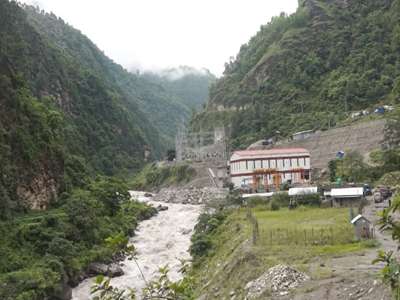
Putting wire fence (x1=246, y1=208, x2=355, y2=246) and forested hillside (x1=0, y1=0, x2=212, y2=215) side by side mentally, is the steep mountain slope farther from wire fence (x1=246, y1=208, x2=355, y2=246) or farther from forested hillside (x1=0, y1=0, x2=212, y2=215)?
wire fence (x1=246, y1=208, x2=355, y2=246)

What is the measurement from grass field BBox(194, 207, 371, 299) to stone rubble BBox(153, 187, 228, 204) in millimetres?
23514

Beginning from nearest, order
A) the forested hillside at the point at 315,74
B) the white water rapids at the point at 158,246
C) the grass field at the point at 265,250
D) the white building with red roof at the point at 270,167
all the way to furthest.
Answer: the grass field at the point at 265,250 < the white water rapids at the point at 158,246 < the white building with red roof at the point at 270,167 < the forested hillside at the point at 315,74

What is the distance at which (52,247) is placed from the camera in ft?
100

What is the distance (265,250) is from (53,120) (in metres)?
33.9

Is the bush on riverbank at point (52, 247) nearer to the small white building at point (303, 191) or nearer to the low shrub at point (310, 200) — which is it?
the small white building at point (303, 191)

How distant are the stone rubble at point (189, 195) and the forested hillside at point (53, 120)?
10371mm

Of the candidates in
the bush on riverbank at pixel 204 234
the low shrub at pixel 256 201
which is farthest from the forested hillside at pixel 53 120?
the low shrub at pixel 256 201

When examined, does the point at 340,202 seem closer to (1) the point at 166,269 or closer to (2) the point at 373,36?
(1) the point at 166,269

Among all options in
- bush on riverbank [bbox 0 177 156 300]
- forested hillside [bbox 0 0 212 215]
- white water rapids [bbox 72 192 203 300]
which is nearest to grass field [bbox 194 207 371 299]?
white water rapids [bbox 72 192 203 300]

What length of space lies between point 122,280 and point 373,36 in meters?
76.9

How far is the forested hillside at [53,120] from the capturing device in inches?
1535

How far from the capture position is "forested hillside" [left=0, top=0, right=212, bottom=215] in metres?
39.0

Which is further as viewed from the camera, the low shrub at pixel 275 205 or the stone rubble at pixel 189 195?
the stone rubble at pixel 189 195

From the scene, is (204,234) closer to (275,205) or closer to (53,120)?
(275,205)
